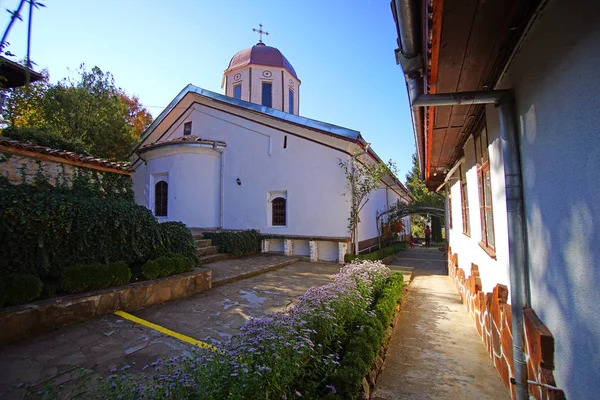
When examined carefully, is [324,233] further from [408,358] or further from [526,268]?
[526,268]

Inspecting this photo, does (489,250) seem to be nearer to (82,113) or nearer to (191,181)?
(191,181)

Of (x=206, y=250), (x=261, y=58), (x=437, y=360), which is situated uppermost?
(x=261, y=58)

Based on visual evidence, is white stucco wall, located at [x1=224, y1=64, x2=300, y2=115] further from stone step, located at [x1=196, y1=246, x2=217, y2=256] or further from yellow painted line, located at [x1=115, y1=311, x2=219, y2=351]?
yellow painted line, located at [x1=115, y1=311, x2=219, y2=351]

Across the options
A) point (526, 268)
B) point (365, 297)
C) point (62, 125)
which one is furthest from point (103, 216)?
point (62, 125)

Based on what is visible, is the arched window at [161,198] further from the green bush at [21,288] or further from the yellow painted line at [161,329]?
the green bush at [21,288]

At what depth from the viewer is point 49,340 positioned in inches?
151

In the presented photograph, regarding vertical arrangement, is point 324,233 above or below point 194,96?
below

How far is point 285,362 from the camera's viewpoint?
7.62 feet

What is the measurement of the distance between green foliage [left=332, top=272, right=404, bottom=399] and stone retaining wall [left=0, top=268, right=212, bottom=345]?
3.80 metres

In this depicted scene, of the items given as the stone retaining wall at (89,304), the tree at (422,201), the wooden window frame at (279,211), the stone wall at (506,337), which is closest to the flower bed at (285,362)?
the stone wall at (506,337)

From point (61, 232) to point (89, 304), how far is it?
1.33 meters

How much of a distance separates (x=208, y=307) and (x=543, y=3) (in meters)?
5.71

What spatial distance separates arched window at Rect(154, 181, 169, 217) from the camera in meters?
13.7

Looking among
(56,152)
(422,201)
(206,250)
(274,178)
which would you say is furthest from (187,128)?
(422,201)
